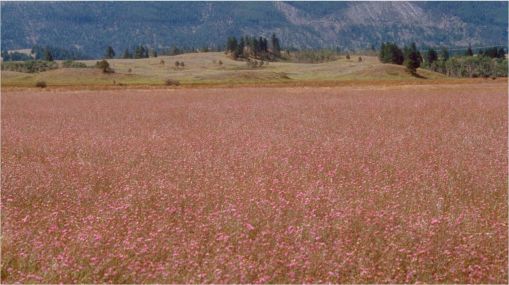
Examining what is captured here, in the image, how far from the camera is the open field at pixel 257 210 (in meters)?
5.29

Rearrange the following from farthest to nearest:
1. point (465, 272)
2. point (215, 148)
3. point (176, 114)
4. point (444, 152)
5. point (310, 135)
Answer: point (176, 114) < point (310, 135) < point (215, 148) < point (444, 152) < point (465, 272)

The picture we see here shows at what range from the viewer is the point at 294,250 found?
18.4ft

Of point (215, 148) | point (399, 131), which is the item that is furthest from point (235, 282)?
point (399, 131)

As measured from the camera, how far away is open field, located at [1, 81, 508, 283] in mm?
5289

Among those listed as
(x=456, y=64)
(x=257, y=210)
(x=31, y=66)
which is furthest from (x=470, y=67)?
(x=257, y=210)

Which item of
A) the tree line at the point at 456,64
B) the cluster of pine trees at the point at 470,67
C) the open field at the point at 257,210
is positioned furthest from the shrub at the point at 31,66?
the open field at the point at 257,210

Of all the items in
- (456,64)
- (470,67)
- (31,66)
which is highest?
(31,66)

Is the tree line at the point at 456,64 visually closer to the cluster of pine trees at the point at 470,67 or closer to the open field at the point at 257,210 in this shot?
the cluster of pine trees at the point at 470,67

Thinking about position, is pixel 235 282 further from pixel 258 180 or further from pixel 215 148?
pixel 215 148

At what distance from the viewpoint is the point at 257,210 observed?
6742mm

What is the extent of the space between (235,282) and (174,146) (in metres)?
7.35

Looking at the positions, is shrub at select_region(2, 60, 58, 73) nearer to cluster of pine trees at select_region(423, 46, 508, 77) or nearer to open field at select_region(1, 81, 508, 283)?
cluster of pine trees at select_region(423, 46, 508, 77)

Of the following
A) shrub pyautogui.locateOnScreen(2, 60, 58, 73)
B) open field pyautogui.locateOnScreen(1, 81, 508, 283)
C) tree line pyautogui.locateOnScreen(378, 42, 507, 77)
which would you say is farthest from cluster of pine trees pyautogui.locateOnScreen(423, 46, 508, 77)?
open field pyautogui.locateOnScreen(1, 81, 508, 283)

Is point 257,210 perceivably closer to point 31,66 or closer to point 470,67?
point 470,67
